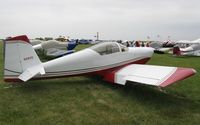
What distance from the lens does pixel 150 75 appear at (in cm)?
666

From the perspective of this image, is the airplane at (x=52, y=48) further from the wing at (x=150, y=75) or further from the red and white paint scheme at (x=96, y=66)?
the wing at (x=150, y=75)

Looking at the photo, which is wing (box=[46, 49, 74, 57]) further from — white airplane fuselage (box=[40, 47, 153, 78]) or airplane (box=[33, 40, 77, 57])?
white airplane fuselage (box=[40, 47, 153, 78])

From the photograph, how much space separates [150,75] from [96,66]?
2.04 m

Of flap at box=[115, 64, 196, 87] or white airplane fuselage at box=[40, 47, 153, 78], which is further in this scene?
white airplane fuselage at box=[40, 47, 153, 78]

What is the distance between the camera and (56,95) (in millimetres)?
6547

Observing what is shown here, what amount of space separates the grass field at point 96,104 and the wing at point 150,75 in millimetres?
395

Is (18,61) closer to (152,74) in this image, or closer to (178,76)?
(152,74)

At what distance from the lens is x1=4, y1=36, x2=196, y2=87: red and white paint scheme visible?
6.53 meters

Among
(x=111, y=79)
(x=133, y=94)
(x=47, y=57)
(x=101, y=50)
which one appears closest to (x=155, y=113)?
(x=133, y=94)

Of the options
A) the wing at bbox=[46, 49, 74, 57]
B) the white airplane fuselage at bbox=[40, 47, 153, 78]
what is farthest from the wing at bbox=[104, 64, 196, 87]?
the wing at bbox=[46, 49, 74, 57]

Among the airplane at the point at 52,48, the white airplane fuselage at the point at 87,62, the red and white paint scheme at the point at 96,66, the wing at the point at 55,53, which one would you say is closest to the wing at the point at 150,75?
the red and white paint scheme at the point at 96,66

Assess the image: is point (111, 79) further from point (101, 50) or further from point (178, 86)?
point (178, 86)

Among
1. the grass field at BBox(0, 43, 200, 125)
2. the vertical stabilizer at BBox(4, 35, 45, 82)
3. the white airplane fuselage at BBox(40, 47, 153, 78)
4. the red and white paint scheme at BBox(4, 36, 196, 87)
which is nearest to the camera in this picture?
the grass field at BBox(0, 43, 200, 125)

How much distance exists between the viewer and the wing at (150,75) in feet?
19.6
